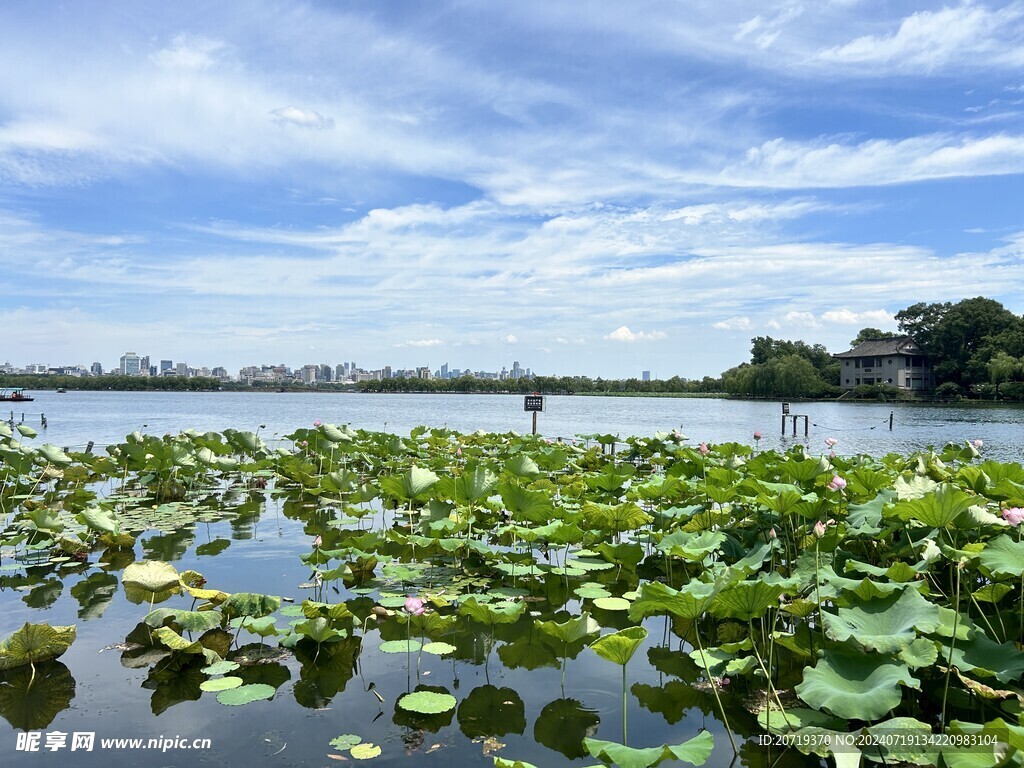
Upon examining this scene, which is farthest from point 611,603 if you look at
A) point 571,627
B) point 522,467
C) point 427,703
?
point 522,467

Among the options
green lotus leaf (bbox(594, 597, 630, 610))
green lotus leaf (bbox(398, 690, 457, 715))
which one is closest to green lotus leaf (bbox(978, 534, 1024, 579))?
green lotus leaf (bbox(594, 597, 630, 610))

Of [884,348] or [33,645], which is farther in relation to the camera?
[884,348]

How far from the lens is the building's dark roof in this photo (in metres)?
55.7

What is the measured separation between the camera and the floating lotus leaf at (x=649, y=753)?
1802 mm

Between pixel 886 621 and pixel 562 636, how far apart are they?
1.19 m

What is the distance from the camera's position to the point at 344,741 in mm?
2461

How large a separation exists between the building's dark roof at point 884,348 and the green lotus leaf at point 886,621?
61.0 m

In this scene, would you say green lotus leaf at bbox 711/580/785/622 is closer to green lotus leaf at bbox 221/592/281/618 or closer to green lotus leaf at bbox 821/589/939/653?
green lotus leaf at bbox 821/589/939/653

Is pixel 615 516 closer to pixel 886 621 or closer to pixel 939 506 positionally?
pixel 939 506

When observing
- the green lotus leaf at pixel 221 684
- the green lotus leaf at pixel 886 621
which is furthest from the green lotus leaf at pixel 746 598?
the green lotus leaf at pixel 221 684

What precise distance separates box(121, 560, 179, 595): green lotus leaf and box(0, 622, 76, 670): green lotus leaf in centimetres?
41

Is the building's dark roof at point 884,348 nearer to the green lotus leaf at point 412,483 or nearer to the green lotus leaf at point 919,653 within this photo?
the green lotus leaf at point 412,483

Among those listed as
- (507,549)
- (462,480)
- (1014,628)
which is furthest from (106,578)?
(1014,628)

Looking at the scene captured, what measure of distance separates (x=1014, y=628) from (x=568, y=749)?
1.97 meters
